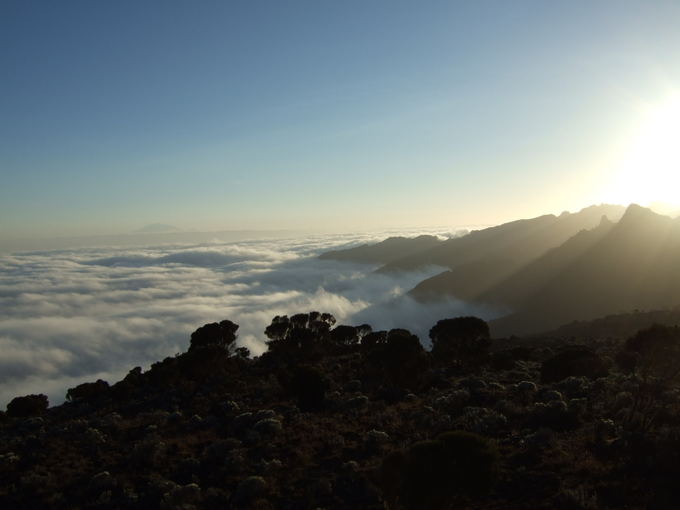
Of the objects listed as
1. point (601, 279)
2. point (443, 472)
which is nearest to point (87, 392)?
point (443, 472)

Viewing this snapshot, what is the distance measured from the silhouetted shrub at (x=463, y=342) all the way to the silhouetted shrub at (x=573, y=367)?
13.6 m

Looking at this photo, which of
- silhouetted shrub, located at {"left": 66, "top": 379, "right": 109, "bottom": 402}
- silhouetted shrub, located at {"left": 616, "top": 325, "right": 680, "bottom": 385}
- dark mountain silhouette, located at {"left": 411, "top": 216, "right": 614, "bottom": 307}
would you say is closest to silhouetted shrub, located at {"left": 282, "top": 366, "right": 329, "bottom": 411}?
silhouetted shrub, located at {"left": 616, "top": 325, "right": 680, "bottom": 385}

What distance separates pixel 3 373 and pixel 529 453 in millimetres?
250700

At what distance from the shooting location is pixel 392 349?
41938 mm

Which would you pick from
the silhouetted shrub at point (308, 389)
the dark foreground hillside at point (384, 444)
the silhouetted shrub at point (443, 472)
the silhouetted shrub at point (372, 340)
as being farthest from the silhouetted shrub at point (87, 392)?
the silhouetted shrub at point (443, 472)

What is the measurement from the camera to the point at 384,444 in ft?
78.0

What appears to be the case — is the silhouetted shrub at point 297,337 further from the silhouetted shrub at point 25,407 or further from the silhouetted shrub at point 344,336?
the silhouetted shrub at point 25,407

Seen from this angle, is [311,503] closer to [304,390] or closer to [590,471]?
[590,471]

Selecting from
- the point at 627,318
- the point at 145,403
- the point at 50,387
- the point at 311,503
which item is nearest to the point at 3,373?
the point at 50,387

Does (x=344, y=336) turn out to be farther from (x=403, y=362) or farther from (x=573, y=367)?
(x=573, y=367)

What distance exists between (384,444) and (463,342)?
37.3 meters

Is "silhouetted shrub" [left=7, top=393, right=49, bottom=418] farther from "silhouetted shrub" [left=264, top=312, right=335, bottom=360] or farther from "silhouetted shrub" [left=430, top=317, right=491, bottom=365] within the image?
"silhouetted shrub" [left=430, top=317, right=491, bottom=365]

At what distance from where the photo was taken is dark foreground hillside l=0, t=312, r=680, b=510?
15477 mm

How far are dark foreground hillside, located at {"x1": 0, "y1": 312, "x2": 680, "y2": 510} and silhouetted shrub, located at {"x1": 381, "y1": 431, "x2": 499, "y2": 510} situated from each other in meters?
0.05
